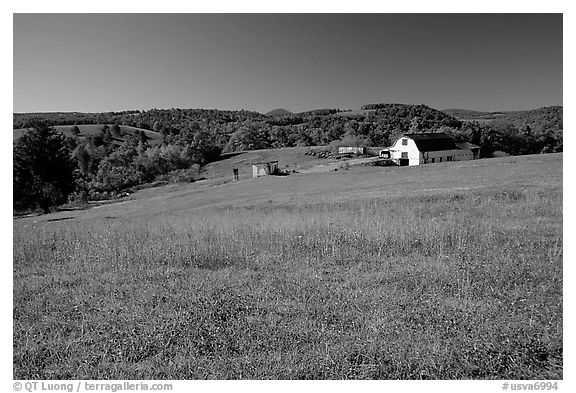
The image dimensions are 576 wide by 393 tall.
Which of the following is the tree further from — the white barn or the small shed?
the small shed

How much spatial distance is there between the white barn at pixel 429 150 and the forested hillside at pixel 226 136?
0.76 m

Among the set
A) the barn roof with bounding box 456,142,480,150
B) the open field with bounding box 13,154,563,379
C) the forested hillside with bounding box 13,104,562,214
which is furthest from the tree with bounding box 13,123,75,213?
the barn roof with bounding box 456,142,480,150

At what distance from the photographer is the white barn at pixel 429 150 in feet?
81.1

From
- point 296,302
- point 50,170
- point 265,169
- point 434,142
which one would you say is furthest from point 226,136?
point 296,302

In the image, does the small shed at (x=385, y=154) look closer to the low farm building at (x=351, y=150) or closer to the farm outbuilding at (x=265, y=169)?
the low farm building at (x=351, y=150)

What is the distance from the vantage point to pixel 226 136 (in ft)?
89.2

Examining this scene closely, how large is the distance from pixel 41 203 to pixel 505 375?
15.2 m

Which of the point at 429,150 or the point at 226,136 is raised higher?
the point at 226,136

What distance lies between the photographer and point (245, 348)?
341cm

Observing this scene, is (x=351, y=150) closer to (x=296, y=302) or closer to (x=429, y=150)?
(x=429, y=150)

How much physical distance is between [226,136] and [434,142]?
13.4m
